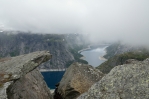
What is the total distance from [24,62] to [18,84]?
326cm

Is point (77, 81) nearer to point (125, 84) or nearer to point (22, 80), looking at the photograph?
point (22, 80)

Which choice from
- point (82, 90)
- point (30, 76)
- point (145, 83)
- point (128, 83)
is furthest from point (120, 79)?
point (30, 76)

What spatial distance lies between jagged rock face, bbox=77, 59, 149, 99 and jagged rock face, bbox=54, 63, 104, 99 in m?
8.81

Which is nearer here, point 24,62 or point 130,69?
point 130,69

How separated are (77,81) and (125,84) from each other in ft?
35.6

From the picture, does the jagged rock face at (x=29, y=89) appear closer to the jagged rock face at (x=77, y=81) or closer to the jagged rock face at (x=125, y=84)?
the jagged rock face at (x=77, y=81)

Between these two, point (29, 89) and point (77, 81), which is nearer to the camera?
point (29, 89)

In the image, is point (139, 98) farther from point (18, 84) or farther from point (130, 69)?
point (18, 84)

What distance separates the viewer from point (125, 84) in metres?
12.3

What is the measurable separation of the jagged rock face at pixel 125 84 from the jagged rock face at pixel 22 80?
7860mm

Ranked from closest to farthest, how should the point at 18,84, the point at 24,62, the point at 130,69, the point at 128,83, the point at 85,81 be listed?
the point at 128,83 < the point at 130,69 < the point at 24,62 < the point at 18,84 < the point at 85,81

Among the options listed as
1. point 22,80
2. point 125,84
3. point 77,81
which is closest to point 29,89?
point 22,80

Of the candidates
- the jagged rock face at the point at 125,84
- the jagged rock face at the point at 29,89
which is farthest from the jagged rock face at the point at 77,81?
the jagged rock face at the point at 125,84

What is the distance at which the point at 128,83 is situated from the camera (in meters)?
12.2
